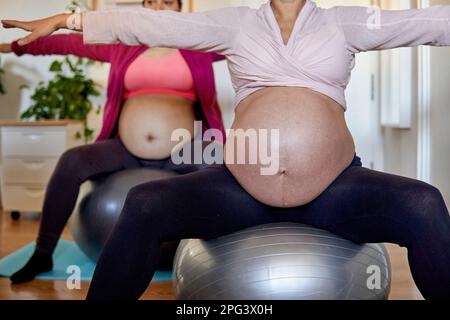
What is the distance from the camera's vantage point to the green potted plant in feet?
8.16

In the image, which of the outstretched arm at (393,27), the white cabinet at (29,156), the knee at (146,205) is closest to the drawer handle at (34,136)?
the white cabinet at (29,156)

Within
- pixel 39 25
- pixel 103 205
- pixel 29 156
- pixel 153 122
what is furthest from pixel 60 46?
pixel 29 156

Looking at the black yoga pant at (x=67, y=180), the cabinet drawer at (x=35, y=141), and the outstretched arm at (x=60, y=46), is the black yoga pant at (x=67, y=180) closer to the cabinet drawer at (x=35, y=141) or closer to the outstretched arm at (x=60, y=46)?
the outstretched arm at (x=60, y=46)

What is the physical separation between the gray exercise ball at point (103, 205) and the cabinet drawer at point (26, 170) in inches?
42.1

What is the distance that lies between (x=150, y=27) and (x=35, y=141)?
5.98 ft

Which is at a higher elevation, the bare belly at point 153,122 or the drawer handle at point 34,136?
the bare belly at point 153,122

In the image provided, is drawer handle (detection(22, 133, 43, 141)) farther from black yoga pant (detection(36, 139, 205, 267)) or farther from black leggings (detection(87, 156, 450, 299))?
black leggings (detection(87, 156, 450, 299))

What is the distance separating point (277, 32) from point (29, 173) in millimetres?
1966

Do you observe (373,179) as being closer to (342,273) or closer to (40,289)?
(342,273)

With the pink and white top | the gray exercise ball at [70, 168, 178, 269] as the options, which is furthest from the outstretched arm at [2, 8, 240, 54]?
the gray exercise ball at [70, 168, 178, 269]

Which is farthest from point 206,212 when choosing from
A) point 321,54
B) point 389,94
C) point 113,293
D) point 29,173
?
point 29,173

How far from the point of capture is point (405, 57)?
1.23 m

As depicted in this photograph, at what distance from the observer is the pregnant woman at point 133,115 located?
1.45 metres

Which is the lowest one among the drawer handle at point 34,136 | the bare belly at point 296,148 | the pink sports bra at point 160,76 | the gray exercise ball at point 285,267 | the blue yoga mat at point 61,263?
the blue yoga mat at point 61,263
